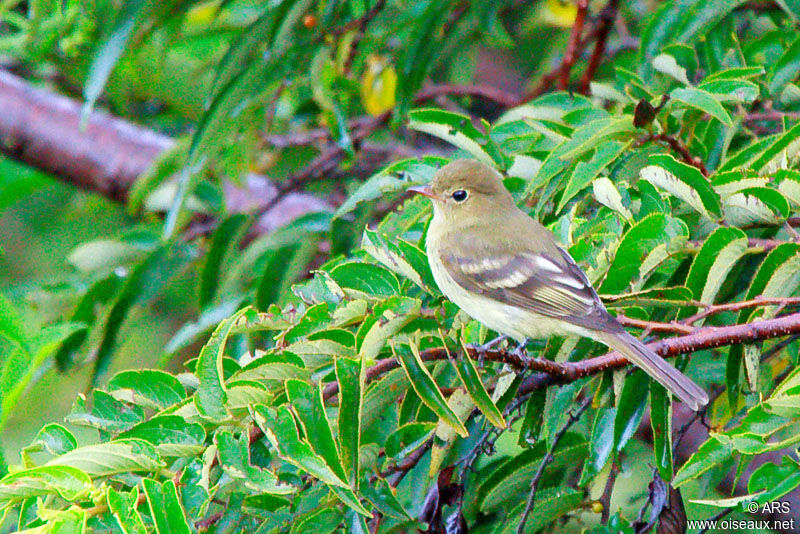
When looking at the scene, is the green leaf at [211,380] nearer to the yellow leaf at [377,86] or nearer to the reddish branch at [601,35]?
the reddish branch at [601,35]

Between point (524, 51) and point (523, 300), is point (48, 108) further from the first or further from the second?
point (523, 300)

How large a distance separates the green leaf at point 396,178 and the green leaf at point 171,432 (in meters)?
1.05

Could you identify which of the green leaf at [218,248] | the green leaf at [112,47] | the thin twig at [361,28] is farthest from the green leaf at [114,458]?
the thin twig at [361,28]

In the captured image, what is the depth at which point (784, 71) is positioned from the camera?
3.00 metres

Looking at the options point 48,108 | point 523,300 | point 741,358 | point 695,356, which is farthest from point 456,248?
point 48,108

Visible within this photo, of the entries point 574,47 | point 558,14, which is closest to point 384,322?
point 574,47

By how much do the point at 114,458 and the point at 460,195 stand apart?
5.78 feet

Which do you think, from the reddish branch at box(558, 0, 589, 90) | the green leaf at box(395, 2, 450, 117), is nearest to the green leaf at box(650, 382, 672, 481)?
the green leaf at box(395, 2, 450, 117)

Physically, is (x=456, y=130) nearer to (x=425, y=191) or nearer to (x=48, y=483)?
(x=425, y=191)

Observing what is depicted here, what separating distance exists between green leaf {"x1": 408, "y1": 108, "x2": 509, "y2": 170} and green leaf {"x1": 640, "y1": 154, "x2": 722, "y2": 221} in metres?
0.72

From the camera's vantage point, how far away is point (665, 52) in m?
3.10

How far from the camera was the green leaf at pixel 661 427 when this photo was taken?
2.16 m

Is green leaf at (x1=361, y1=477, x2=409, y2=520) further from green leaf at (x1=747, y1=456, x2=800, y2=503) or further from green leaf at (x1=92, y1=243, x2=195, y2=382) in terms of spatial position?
green leaf at (x1=92, y1=243, x2=195, y2=382)

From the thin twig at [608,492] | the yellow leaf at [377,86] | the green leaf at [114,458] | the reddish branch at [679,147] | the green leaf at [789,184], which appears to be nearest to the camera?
the green leaf at [114,458]
